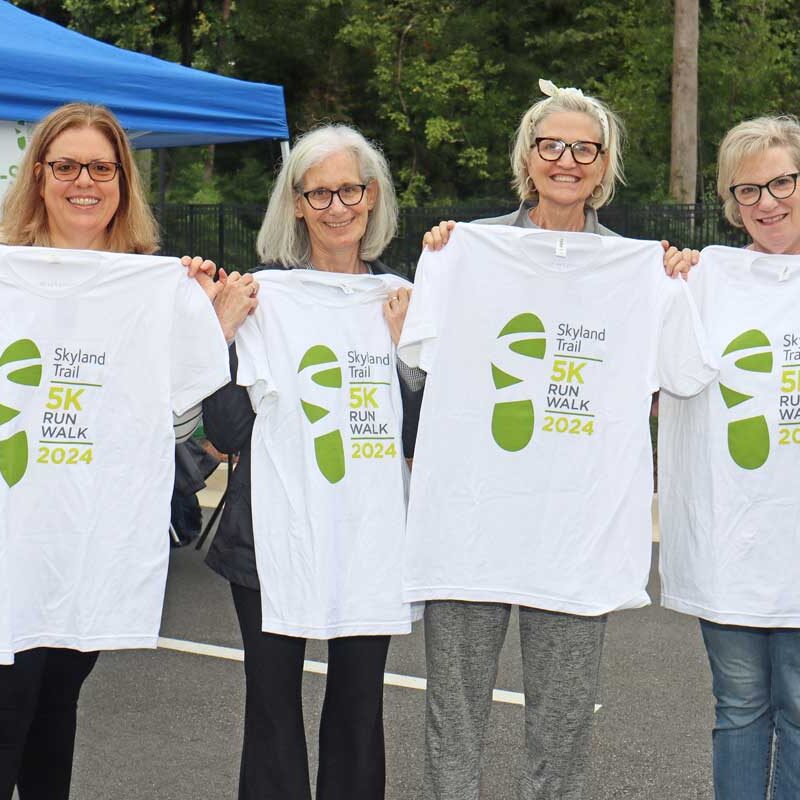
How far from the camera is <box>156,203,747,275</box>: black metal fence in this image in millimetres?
13477

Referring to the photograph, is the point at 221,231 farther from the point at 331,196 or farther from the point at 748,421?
the point at 748,421

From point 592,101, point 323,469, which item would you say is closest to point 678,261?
point 592,101

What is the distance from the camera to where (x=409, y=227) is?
1451 cm

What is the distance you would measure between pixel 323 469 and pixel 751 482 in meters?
1.15

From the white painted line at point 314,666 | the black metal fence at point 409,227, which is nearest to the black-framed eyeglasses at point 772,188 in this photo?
the white painted line at point 314,666

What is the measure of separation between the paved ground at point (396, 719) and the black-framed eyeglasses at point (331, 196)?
2.05 m

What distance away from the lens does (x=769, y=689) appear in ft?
10.6

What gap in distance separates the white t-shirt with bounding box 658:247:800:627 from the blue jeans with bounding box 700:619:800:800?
9 centimetres

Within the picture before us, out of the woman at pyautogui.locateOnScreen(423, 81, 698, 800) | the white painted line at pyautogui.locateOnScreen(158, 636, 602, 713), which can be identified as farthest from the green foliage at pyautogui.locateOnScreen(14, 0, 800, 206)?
the woman at pyautogui.locateOnScreen(423, 81, 698, 800)

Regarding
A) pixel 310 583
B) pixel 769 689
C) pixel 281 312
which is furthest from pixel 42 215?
pixel 769 689

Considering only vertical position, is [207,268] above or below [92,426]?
above

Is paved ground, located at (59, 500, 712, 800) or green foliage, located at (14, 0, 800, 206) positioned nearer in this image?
paved ground, located at (59, 500, 712, 800)

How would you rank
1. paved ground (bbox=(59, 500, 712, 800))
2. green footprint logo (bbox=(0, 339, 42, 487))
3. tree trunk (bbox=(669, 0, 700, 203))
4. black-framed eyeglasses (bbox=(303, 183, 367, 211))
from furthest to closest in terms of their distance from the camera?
tree trunk (bbox=(669, 0, 700, 203)) → paved ground (bbox=(59, 500, 712, 800)) → black-framed eyeglasses (bbox=(303, 183, 367, 211)) → green footprint logo (bbox=(0, 339, 42, 487))

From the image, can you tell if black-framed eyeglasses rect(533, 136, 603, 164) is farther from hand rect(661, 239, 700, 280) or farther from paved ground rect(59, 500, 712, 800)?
paved ground rect(59, 500, 712, 800)
